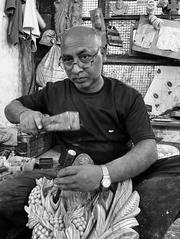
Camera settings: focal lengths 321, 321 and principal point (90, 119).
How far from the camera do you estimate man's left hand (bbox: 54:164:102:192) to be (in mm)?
1352

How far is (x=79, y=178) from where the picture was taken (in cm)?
135

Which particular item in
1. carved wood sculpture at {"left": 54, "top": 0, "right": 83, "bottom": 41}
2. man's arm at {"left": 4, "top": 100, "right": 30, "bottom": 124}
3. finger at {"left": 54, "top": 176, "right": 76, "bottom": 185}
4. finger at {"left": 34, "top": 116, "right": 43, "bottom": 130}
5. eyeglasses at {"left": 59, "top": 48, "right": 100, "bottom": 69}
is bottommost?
finger at {"left": 54, "top": 176, "right": 76, "bottom": 185}

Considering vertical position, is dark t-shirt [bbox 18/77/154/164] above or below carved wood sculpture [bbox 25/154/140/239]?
above

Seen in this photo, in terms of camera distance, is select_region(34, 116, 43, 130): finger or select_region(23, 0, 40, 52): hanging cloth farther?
select_region(23, 0, 40, 52): hanging cloth

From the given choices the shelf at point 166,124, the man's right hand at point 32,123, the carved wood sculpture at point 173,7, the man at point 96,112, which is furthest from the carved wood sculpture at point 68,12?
the man's right hand at point 32,123

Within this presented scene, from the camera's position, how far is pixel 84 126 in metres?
1.83

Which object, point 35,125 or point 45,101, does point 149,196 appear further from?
point 45,101

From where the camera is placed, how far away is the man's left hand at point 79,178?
135 cm

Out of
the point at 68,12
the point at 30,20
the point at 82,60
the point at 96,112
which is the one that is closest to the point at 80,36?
the point at 82,60

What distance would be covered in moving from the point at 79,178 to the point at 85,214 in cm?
23

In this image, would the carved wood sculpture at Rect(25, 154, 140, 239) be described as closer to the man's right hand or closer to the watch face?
the watch face

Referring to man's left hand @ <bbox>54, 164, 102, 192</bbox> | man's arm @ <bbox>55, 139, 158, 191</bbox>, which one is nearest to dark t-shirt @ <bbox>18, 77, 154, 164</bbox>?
man's arm @ <bbox>55, 139, 158, 191</bbox>

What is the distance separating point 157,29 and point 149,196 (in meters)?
3.83

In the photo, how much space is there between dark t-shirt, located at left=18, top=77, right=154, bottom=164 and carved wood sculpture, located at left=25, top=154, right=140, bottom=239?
8.9 inches
